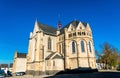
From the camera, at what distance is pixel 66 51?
43.3m

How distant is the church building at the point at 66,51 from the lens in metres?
41.2

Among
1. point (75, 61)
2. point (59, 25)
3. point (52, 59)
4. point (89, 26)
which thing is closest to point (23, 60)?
point (59, 25)

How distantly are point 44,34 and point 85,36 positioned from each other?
50.9 feet

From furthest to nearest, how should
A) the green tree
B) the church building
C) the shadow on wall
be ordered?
the green tree
the church building
the shadow on wall

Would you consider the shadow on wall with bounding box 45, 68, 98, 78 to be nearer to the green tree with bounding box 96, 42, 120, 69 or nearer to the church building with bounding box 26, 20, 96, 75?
the church building with bounding box 26, 20, 96, 75

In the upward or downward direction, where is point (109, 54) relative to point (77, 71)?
upward

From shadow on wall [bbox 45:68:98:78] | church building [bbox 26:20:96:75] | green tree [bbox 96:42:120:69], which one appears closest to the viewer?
shadow on wall [bbox 45:68:98:78]

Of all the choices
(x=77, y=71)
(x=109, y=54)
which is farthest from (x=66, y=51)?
(x=109, y=54)

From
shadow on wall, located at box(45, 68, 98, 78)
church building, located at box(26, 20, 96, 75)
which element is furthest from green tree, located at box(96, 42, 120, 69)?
shadow on wall, located at box(45, 68, 98, 78)

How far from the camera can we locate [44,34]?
1897 inches

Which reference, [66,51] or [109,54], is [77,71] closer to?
[66,51]

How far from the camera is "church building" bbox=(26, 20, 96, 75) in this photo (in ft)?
135

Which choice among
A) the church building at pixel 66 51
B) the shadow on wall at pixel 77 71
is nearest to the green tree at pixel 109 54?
the church building at pixel 66 51

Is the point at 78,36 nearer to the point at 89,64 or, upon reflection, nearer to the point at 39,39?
the point at 89,64
